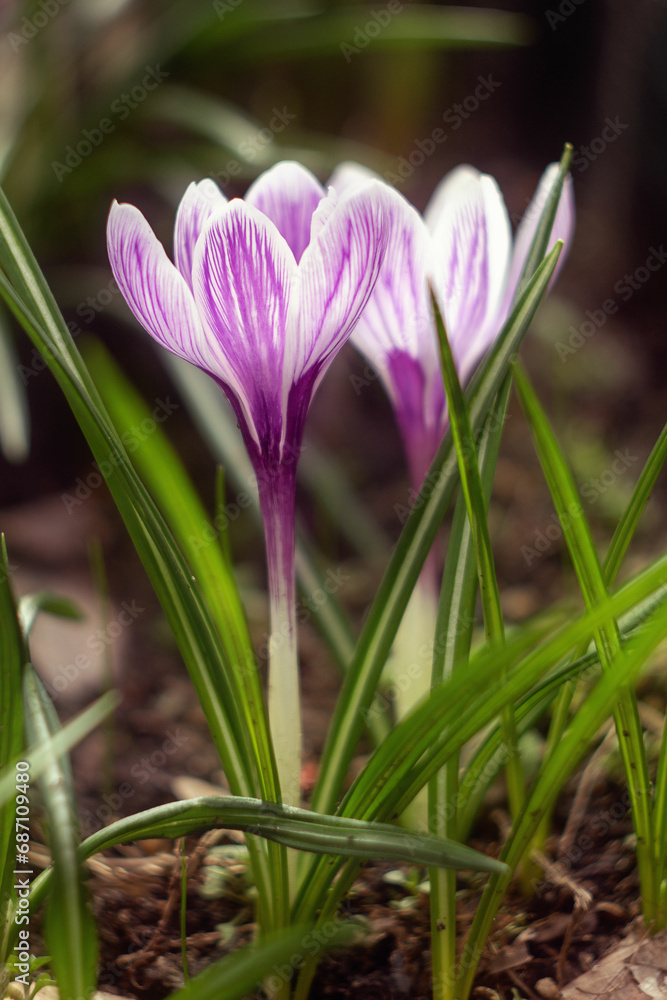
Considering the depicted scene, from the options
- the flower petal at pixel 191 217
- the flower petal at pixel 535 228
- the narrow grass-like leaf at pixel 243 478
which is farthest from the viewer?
the narrow grass-like leaf at pixel 243 478

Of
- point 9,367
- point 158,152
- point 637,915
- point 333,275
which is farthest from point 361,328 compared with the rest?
point 158,152

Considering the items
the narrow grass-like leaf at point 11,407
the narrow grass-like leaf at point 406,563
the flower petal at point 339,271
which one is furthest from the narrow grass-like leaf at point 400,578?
the narrow grass-like leaf at point 11,407

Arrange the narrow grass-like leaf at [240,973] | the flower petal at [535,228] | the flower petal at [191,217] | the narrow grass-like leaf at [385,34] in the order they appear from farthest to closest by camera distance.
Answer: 1. the narrow grass-like leaf at [385,34]
2. the flower petal at [535,228]
3. the flower petal at [191,217]
4. the narrow grass-like leaf at [240,973]

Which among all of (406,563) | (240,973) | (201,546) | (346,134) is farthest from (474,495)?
(346,134)

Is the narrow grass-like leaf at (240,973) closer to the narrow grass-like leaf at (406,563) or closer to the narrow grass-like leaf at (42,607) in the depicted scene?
the narrow grass-like leaf at (406,563)

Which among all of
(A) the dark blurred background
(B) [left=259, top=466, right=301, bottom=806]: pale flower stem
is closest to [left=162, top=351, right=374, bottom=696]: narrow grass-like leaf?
(B) [left=259, top=466, right=301, bottom=806]: pale flower stem

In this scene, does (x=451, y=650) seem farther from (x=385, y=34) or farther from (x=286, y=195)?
(x=385, y=34)

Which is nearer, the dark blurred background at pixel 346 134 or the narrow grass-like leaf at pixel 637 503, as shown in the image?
the narrow grass-like leaf at pixel 637 503
